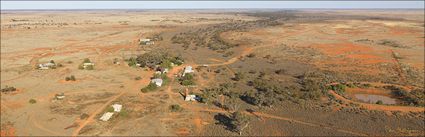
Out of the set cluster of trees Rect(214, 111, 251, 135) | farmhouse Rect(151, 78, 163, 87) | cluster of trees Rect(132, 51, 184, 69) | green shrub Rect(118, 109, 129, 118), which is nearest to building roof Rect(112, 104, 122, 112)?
green shrub Rect(118, 109, 129, 118)

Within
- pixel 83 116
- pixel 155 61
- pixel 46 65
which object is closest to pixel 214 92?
pixel 83 116

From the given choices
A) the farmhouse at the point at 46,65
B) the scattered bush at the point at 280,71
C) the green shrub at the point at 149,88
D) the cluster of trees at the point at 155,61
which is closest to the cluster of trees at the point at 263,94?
the scattered bush at the point at 280,71

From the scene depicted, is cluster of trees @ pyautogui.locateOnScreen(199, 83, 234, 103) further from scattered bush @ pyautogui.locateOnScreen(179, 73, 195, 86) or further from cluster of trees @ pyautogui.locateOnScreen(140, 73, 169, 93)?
cluster of trees @ pyautogui.locateOnScreen(140, 73, 169, 93)

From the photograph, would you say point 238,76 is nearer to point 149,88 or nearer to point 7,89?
point 149,88

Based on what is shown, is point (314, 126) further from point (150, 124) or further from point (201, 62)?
point (201, 62)

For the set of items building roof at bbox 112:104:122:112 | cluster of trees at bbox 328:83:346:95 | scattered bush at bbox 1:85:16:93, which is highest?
scattered bush at bbox 1:85:16:93

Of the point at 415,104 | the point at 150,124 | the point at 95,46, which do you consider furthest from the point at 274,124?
the point at 95,46

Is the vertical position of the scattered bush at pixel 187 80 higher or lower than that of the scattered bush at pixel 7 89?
higher

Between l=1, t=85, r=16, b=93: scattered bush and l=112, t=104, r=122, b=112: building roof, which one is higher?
l=1, t=85, r=16, b=93: scattered bush

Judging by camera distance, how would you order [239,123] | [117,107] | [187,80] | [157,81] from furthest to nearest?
[187,80], [157,81], [117,107], [239,123]

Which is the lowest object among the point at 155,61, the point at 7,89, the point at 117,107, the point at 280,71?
the point at 117,107

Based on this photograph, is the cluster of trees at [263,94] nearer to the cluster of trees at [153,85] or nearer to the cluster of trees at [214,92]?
the cluster of trees at [214,92]
